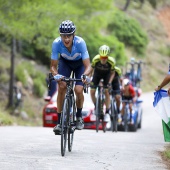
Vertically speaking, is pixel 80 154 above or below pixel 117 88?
below

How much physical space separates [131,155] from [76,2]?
24.3 meters

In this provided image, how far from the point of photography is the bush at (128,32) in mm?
62906

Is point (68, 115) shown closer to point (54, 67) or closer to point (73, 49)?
point (54, 67)

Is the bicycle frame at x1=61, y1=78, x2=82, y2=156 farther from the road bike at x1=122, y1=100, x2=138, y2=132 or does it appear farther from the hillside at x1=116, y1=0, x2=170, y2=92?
the hillside at x1=116, y1=0, x2=170, y2=92

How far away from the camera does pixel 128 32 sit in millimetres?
63844

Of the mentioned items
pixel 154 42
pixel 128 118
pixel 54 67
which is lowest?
pixel 128 118

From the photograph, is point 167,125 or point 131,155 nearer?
point 131,155

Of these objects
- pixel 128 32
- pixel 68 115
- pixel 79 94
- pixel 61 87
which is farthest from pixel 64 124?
pixel 128 32

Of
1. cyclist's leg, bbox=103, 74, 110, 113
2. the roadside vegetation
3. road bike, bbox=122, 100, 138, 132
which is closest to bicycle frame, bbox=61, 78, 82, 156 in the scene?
the roadside vegetation

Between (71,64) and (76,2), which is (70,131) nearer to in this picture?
(71,64)

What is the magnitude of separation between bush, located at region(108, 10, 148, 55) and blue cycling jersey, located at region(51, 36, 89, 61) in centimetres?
5058

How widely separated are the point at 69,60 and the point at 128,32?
5258 centimetres

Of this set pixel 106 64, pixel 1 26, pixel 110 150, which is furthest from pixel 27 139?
pixel 1 26

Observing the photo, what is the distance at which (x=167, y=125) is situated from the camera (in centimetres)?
1276
